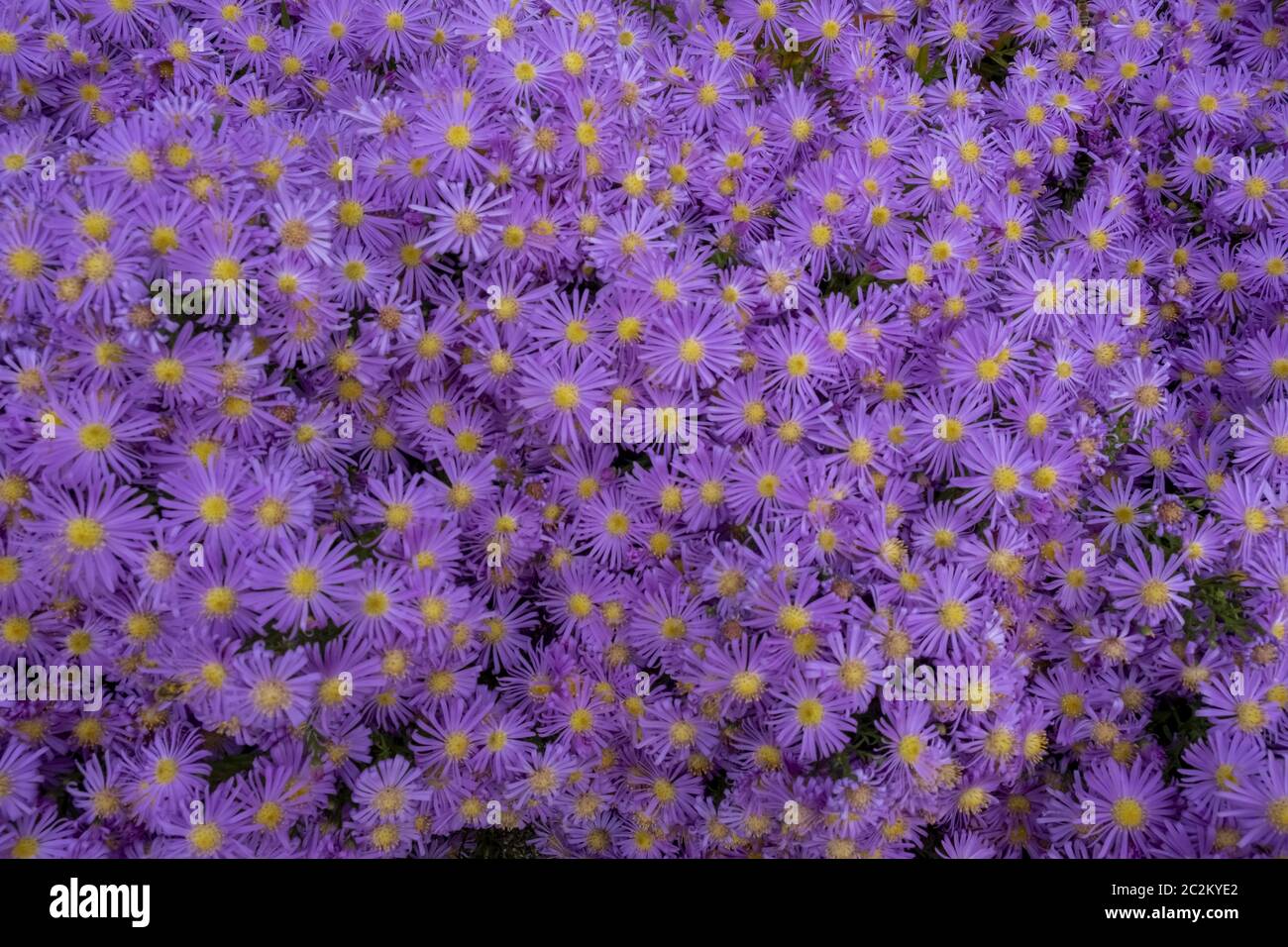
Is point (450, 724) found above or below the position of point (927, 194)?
below

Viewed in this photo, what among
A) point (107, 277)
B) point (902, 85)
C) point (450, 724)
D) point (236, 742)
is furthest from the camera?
point (902, 85)

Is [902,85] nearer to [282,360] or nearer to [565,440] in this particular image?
[565,440]

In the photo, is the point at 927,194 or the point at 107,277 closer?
the point at 107,277

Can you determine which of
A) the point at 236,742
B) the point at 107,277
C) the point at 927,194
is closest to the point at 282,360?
the point at 107,277

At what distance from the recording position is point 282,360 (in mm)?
1619

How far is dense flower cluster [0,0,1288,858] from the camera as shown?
152 cm

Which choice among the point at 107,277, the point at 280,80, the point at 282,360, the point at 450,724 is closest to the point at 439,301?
the point at 282,360

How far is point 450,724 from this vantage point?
1.72 meters

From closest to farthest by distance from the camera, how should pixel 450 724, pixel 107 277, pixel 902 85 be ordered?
pixel 107 277, pixel 450 724, pixel 902 85

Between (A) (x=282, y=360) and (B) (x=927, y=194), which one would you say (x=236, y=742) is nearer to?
(A) (x=282, y=360)

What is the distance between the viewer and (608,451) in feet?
5.84

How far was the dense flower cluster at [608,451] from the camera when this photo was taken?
4.99 ft
